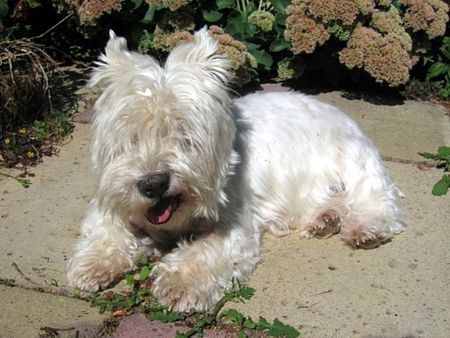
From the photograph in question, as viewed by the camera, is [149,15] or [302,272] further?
[149,15]

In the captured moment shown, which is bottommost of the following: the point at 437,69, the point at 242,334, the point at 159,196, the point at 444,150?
the point at 242,334

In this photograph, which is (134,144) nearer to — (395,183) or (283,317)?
(283,317)

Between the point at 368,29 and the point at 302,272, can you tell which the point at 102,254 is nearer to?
the point at 302,272

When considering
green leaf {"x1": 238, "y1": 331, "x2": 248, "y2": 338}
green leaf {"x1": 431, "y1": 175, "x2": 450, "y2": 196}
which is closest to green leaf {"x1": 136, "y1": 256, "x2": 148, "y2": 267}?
green leaf {"x1": 238, "y1": 331, "x2": 248, "y2": 338}

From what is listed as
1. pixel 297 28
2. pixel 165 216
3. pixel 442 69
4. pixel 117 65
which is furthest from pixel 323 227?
pixel 442 69

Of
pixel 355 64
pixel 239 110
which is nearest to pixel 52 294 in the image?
pixel 239 110

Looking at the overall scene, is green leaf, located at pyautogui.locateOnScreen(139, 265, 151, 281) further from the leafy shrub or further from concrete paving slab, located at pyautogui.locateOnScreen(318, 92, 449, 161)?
the leafy shrub

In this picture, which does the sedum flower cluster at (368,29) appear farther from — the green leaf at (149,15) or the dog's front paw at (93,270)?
the dog's front paw at (93,270)

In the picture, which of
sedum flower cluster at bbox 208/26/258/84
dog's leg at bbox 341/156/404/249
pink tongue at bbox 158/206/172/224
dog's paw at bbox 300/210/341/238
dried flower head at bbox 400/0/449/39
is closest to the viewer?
pink tongue at bbox 158/206/172/224
